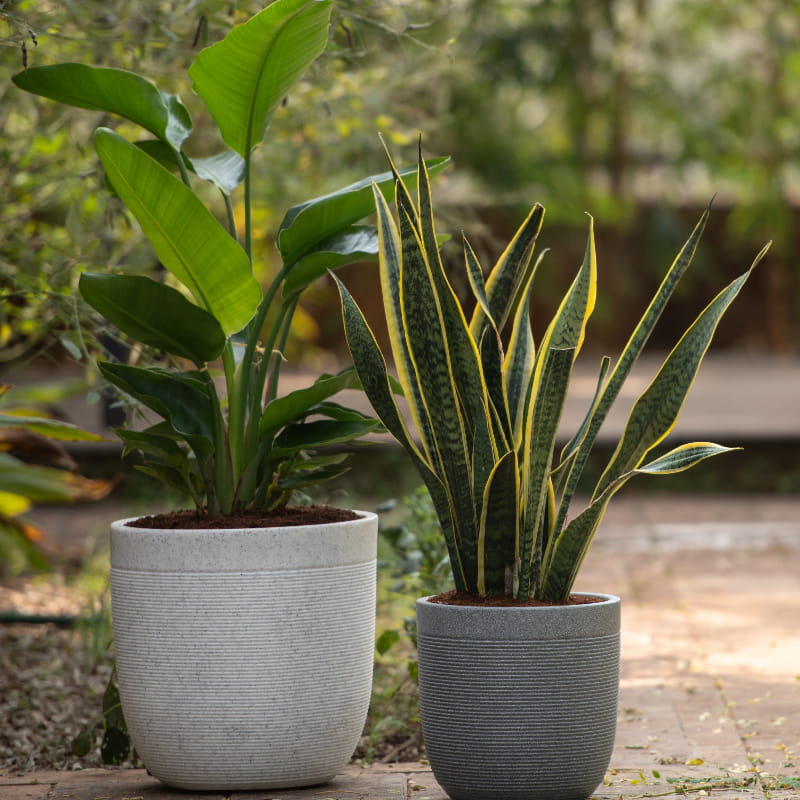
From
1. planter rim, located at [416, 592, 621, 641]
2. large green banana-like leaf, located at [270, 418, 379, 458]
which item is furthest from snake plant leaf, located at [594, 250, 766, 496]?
large green banana-like leaf, located at [270, 418, 379, 458]

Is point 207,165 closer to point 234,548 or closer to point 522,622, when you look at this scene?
point 234,548

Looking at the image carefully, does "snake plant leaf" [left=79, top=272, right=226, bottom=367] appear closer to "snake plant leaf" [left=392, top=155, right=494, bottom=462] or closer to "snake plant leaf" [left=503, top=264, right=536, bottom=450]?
"snake plant leaf" [left=392, top=155, right=494, bottom=462]

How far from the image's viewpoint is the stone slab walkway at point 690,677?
6.72 feet

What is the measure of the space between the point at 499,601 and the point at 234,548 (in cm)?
42

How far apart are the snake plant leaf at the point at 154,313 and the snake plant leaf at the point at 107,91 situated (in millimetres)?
293

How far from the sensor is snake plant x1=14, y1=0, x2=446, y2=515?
1.93 meters

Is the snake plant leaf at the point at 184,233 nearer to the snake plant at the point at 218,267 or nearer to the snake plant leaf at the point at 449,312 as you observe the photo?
the snake plant at the point at 218,267

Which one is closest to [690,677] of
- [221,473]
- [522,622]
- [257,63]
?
[522,622]

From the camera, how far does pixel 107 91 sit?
2.04 metres

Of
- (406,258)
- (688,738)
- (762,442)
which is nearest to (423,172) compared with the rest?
(406,258)

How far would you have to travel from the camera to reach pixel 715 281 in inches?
503

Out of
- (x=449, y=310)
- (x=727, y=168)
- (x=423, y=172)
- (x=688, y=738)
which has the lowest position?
(x=688, y=738)

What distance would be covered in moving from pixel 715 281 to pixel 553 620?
1146 cm

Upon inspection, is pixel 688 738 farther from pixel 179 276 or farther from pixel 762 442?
pixel 762 442
